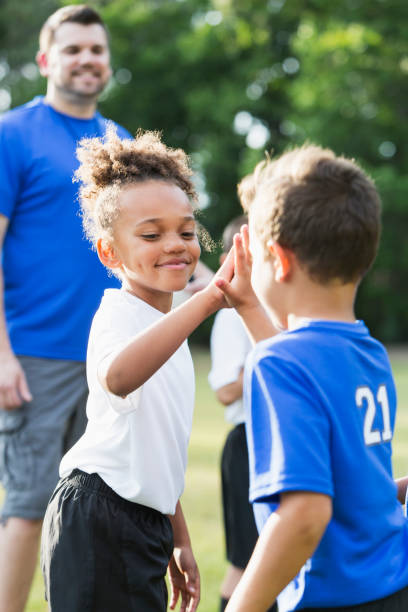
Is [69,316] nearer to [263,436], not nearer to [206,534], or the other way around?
[263,436]

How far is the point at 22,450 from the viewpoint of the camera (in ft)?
10.4

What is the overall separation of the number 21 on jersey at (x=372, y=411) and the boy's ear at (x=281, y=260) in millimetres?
265

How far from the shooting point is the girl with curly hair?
199 centimetres

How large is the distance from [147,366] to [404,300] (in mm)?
27135

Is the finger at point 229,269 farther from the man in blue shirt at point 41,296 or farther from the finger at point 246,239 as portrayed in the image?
the man in blue shirt at point 41,296

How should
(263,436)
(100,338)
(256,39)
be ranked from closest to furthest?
(263,436), (100,338), (256,39)

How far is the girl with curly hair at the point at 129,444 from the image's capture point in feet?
6.54

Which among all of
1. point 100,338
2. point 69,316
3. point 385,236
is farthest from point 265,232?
point 385,236

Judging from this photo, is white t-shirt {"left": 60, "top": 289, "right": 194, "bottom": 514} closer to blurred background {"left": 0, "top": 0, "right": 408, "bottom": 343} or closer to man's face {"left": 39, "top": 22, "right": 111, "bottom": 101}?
man's face {"left": 39, "top": 22, "right": 111, "bottom": 101}

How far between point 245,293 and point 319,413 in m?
0.45

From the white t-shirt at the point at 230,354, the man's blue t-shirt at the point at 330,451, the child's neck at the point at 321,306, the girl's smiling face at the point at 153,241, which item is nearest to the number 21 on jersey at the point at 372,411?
the man's blue t-shirt at the point at 330,451

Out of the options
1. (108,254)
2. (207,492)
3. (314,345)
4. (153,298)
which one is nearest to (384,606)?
(314,345)

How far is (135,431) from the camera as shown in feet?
6.57

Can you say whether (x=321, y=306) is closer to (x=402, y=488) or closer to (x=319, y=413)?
(x=319, y=413)
